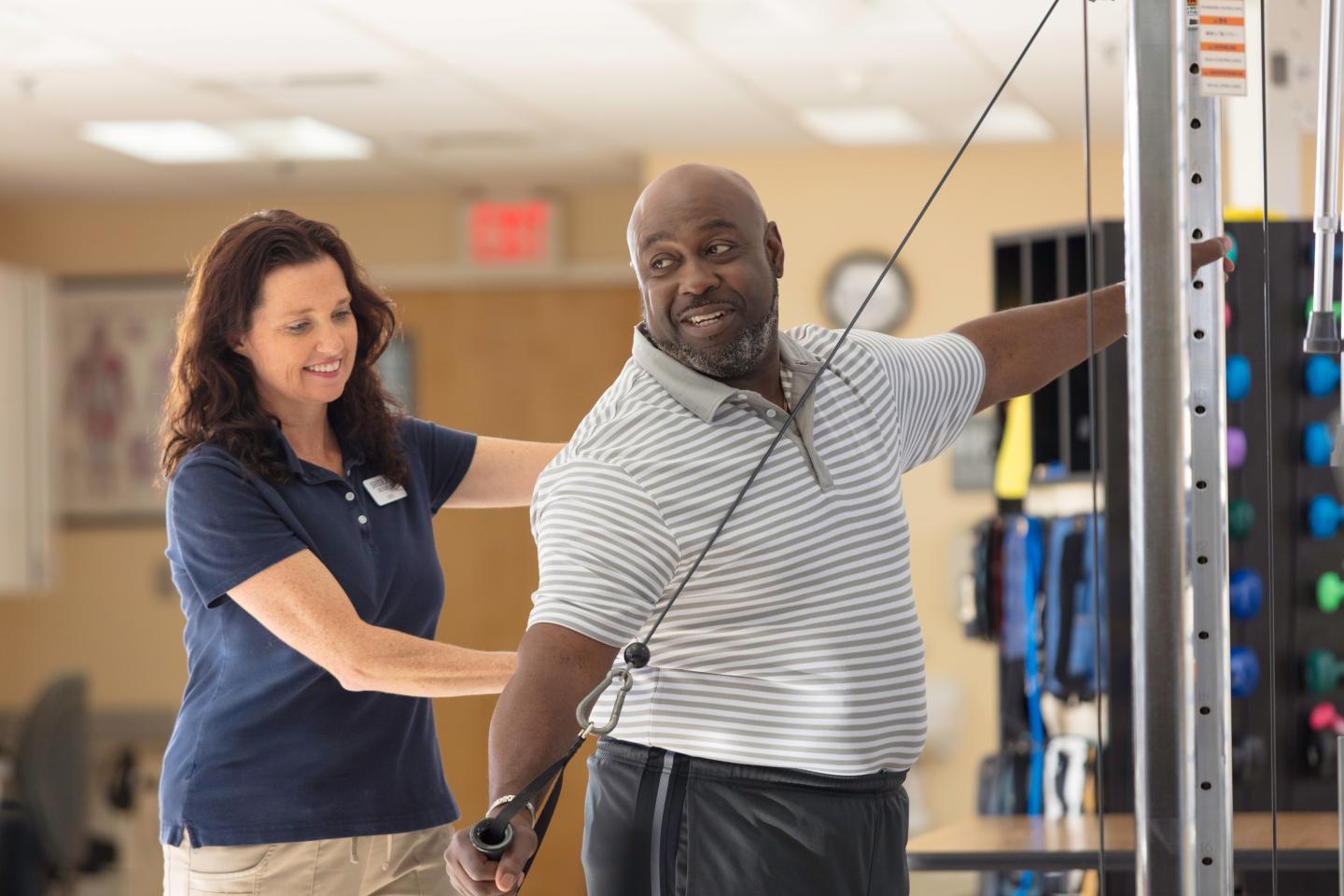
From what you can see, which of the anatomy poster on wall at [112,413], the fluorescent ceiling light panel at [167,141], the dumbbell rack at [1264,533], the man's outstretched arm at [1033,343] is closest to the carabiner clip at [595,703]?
the man's outstretched arm at [1033,343]

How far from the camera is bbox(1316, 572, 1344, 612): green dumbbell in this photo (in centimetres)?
319

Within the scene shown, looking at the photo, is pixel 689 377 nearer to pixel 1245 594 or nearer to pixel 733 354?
pixel 733 354

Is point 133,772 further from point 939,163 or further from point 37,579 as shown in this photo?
point 939,163

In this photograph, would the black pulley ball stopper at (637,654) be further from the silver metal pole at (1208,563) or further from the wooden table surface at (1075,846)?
the wooden table surface at (1075,846)

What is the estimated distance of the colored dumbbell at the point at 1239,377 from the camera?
10.5 feet

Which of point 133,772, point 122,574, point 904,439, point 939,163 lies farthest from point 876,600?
point 122,574

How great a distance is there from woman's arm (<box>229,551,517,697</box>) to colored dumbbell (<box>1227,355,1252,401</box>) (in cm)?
195

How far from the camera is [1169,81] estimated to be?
1303 millimetres

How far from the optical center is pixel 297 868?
1.82 metres

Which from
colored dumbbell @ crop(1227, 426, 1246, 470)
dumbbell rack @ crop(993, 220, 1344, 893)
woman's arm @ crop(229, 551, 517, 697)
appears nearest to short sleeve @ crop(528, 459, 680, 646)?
woman's arm @ crop(229, 551, 517, 697)

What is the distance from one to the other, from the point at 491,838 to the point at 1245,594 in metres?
2.31

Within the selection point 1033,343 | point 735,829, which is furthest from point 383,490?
point 1033,343

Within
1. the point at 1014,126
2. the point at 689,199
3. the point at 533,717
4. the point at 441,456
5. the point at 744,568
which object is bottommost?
the point at 533,717

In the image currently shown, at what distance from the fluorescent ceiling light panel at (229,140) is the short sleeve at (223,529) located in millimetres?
4058
